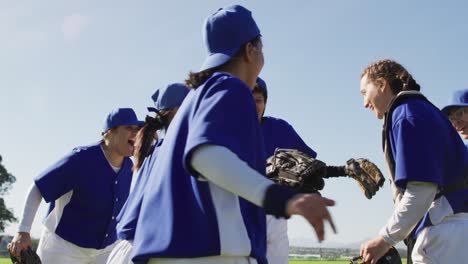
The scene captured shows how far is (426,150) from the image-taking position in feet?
15.0

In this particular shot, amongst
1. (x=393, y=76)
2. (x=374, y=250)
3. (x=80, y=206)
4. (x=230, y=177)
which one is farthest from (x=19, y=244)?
(x=230, y=177)

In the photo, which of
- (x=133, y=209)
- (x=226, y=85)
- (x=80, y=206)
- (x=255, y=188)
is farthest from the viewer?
(x=80, y=206)

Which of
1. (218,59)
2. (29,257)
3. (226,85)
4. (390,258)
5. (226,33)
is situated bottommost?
(29,257)

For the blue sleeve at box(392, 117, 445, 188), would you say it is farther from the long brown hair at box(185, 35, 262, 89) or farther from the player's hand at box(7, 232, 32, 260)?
the player's hand at box(7, 232, 32, 260)

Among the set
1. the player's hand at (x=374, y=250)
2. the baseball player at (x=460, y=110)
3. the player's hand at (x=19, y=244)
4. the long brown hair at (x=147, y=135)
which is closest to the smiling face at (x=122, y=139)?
the player's hand at (x=19, y=244)

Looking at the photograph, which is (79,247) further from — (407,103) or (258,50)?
(258,50)

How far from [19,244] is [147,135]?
2.67 metres

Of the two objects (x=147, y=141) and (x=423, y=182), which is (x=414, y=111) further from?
(x=147, y=141)

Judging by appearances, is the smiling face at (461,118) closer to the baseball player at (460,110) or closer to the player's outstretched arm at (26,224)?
the baseball player at (460,110)

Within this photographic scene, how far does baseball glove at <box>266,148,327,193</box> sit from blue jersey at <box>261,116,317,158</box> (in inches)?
92.0

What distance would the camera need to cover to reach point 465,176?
4.86 meters

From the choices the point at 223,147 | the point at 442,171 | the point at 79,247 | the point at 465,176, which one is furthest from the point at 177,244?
the point at 79,247

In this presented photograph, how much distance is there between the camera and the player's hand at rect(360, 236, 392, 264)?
4.57 m

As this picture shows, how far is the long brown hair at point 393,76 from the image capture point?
511 centimetres
